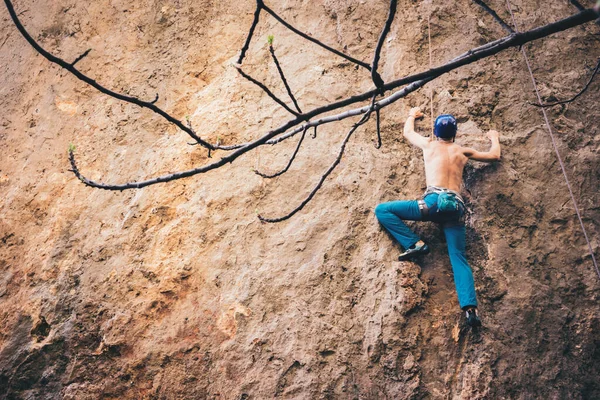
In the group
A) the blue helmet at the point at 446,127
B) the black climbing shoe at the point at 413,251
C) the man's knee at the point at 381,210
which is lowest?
the black climbing shoe at the point at 413,251

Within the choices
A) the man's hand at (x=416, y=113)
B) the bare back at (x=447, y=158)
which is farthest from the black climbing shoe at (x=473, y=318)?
the man's hand at (x=416, y=113)

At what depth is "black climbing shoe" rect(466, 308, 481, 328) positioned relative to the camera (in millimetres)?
3562

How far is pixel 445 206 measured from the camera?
373cm

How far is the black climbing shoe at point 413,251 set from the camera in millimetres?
3840

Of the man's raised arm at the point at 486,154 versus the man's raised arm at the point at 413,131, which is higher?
Answer: the man's raised arm at the point at 413,131

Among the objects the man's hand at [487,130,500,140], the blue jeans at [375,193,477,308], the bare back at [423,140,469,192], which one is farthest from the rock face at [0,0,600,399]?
the bare back at [423,140,469,192]

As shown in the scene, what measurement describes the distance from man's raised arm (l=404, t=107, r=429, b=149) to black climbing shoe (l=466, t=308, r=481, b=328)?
5.03ft

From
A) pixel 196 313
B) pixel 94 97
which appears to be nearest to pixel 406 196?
pixel 196 313

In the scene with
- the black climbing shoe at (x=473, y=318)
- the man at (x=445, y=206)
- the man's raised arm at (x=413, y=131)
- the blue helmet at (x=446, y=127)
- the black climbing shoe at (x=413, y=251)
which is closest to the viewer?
the black climbing shoe at (x=473, y=318)

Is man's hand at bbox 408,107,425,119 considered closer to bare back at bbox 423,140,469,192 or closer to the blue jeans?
bare back at bbox 423,140,469,192

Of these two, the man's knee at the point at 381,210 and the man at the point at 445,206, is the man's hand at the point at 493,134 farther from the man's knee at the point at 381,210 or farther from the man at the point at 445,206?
the man's knee at the point at 381,210

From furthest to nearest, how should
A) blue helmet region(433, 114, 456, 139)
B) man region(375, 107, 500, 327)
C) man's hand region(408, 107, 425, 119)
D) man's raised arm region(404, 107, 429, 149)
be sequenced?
man's hand region(408, 107, 425, 119), man's raised arm region(404, 107, 429, 149), blue helmet region(433, 114, 456, 139), man region(375, 107, 500, 327)

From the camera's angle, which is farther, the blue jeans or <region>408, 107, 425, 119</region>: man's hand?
<region>408, 107, 425, 119</region>: man's hand

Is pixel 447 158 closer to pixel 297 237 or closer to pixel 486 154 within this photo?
pixel 486 154
